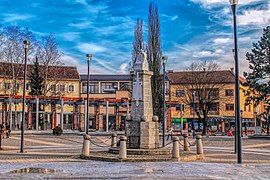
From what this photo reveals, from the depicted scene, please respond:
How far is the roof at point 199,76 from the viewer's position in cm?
7475

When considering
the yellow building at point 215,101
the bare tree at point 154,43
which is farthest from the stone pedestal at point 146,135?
the yellow building at point 215,101

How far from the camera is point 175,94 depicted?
90125mm

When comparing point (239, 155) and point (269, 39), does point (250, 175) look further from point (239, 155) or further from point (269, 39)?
point (269, 39)

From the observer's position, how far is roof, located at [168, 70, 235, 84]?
74750 millimetres

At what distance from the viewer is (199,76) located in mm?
74438

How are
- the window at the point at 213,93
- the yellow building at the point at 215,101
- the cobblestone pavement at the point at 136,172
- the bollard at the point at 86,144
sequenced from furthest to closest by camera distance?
the yellow building at the point at 215,101
the window at the point at 213,93
the bollard at the point at 86,144
the cobblestone pavement at the point at 136,172

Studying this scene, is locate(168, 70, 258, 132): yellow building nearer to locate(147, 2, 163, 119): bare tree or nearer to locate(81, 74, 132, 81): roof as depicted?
locate(81, 74, 132, 81): roof

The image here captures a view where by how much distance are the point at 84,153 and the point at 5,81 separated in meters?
57.7

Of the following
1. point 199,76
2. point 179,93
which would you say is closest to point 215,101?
point 199,76

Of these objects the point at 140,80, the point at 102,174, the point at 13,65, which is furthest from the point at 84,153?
the point at 13,65

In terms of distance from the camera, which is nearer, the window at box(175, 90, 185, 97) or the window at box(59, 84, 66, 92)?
the window at box(175, 90, 185, 97)

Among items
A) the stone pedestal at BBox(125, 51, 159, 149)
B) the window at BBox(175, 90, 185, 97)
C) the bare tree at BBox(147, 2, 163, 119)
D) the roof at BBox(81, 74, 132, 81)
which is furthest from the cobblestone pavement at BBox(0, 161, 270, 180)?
the roof at BBox(81, 74, 132, 81)

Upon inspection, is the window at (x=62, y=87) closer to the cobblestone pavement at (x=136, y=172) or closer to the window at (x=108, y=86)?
the window at (x=108, y=86)

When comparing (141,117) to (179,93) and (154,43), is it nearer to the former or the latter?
(154,43)
